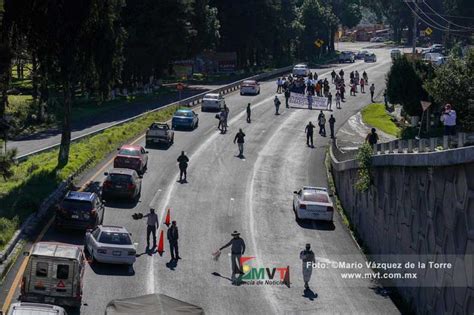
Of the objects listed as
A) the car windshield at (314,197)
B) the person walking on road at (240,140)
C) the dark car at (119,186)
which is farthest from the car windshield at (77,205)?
the person walking on road at (240,140)

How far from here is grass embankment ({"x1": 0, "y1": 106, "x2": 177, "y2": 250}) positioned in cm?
3681

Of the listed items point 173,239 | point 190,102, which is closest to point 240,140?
point 190,102

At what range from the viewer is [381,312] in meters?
30.3

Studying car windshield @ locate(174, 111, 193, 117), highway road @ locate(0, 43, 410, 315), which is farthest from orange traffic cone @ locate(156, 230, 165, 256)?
car windshield @ locate(174, 111, 193, 117)

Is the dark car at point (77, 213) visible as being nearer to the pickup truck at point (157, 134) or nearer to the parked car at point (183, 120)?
the pickup truck at point (157, 134)

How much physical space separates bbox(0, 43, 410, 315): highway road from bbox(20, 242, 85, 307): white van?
3.57 ft

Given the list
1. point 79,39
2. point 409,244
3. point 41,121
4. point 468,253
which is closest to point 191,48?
point 41,121

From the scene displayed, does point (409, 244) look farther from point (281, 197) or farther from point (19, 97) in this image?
point (19, 97)

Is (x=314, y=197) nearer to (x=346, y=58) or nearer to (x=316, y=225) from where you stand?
(x=316, y=225)

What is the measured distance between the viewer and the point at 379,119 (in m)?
73.7

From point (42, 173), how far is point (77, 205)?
391 inches

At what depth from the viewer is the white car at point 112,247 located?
31.8 meters

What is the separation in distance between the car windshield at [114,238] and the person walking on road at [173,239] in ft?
6.42

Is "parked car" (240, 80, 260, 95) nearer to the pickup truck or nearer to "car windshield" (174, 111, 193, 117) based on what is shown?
"car windshield" (174, 111, 193, 117)
